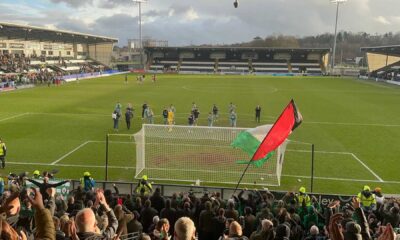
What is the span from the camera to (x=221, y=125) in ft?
88.9

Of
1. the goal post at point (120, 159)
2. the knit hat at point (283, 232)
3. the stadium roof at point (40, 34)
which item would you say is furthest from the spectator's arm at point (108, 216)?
the stadium roof at point (40, 34)

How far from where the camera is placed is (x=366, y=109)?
3559 cm

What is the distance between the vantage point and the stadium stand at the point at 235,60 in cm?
10256

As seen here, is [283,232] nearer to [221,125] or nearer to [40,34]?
[221,125]

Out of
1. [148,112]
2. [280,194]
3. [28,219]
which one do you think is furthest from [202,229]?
[148,112]

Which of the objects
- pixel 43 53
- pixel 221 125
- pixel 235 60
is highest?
pixel 43 53

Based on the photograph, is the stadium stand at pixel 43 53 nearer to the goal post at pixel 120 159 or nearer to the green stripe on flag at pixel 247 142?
the goal post at pixel 120 159

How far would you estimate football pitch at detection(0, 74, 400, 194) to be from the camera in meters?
17.0

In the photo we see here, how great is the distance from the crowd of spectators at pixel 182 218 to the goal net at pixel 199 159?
4140 mm

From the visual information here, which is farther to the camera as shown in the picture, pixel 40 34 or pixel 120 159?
pixel 40 34

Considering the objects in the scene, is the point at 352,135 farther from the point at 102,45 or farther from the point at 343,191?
the point at 102,45

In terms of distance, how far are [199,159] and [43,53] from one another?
7402cm

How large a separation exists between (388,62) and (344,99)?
224ft

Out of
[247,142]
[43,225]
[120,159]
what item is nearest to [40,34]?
[120,159]
